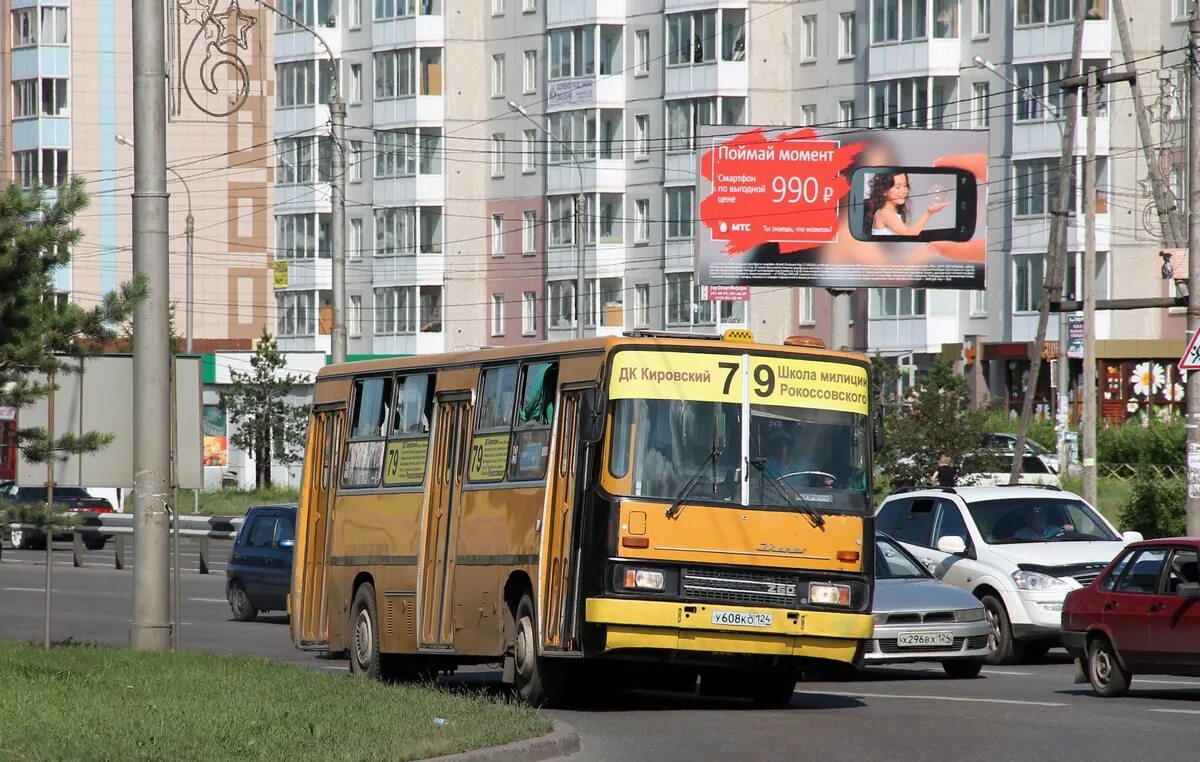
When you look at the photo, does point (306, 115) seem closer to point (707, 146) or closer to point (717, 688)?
point (707, 146)

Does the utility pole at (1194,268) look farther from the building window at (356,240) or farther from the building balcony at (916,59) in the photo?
the building window at (356,240)

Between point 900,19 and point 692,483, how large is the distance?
2341 inches

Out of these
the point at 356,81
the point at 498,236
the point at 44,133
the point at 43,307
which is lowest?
the point at 43,307

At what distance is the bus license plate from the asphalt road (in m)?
0.64

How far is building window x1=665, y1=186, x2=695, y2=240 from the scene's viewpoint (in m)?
77.9

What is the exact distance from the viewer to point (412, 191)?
84.8 meters

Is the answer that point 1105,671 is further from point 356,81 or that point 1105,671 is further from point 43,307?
point 356,81

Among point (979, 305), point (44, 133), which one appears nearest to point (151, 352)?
point (979, 305)

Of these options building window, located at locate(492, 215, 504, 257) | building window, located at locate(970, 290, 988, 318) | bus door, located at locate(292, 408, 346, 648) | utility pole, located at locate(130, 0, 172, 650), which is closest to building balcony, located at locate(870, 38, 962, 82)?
building window, located at locate(970, 290, 988, 318)

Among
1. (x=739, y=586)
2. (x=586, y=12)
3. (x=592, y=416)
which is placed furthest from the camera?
(x=586, y=12)

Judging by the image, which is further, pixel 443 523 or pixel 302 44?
pixel 302 44

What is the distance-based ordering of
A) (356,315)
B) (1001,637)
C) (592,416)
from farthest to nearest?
(356,315) → (1001,637) → (592,416)

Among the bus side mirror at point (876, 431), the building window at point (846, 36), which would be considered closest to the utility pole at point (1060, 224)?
the bus side mirror at point (876, 431)

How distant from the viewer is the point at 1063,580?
2081 centimetres
